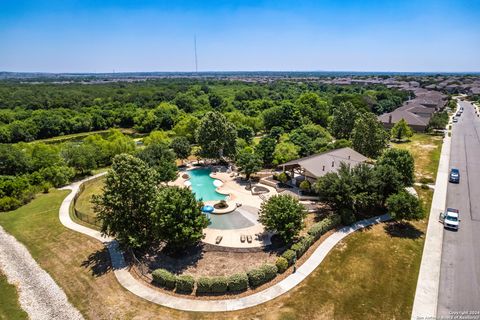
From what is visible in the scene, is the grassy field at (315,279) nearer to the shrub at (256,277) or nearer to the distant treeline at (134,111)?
the shrub at (256,277)

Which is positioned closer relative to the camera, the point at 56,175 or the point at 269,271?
the point at 269,271

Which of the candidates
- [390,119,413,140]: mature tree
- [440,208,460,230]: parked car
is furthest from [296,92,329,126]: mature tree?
[440,208,460,230]: parked car

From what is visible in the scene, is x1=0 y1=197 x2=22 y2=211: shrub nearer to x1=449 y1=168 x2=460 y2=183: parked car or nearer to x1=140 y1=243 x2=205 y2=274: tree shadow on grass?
x1=140 y1=243 x2=205 y2=274: tree shadow on grass

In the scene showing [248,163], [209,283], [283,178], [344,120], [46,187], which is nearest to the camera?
[209,283]

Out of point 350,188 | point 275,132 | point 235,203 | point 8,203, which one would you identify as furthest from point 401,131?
point 8,203

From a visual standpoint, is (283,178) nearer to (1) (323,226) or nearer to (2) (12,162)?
(1) (323,226)

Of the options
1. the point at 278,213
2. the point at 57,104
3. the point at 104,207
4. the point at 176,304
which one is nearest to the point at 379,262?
the point at 278,213
